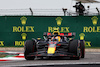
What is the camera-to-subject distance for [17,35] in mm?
20797

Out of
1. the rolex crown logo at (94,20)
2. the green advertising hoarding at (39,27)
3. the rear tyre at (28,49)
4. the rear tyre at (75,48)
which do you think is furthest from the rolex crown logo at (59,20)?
the rear tyre at (75,48)

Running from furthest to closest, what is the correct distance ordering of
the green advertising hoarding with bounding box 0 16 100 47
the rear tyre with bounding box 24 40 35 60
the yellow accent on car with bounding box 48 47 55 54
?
the green advertising hoarding with bounding box 0 16 100 47 → the rear tyre with bounding box 24 40 35 60 → the yellow accent on car with bounding box 48 47 55 54

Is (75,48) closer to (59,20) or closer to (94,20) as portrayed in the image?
(59,20)

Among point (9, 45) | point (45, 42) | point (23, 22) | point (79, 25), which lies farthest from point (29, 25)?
point (45, 42)

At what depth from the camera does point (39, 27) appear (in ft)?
68.2

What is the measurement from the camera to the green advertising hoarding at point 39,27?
2059 cm

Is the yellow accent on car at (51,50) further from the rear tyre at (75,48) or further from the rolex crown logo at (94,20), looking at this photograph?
the rolex crown logo at (94,20)

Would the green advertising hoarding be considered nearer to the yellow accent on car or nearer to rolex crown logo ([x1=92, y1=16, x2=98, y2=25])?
rolex crown logo ([x1=92, y1=16, x2=98, y2=25])

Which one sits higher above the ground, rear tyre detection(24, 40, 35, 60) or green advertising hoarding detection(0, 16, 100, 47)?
green advertising hoarding detection(0, 16, 100, 47)

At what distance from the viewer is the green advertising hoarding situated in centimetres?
2059

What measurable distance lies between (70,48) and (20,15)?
1014cm

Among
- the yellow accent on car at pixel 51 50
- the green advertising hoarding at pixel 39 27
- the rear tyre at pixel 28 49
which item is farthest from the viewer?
the green advertising hoarding at pixel 39 27

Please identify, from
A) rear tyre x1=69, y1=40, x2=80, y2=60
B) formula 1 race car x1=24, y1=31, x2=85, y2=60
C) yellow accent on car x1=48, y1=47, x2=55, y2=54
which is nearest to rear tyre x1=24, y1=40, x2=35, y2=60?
formula 1 race car x1=24, y1=31, x2=85, y2=60

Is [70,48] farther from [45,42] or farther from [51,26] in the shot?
[51,26]
